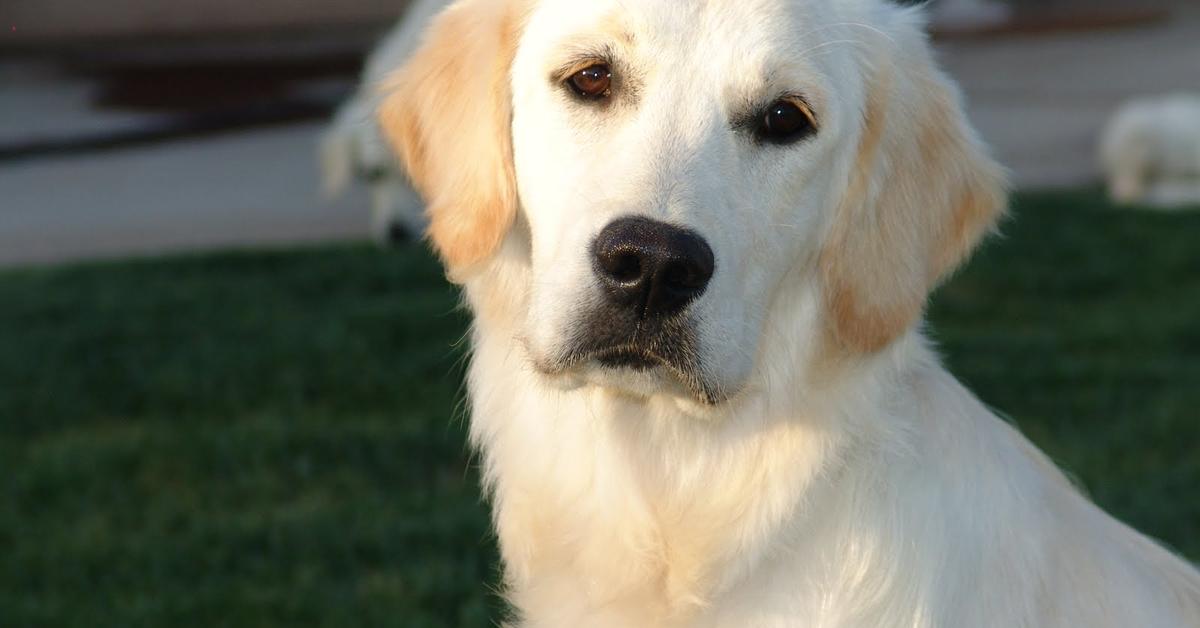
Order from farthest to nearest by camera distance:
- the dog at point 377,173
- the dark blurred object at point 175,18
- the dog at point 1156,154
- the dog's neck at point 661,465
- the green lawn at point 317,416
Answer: the dark blurred object at point 175,18, the dog at point 1156,154, the dog at point 377,173, the green lawn at point 317,416, the dog's neck at point 661,465

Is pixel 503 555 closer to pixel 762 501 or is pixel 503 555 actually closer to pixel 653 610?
pixel 653 610

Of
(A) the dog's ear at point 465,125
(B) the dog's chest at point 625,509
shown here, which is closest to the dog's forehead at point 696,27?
(A) the dog's ear at point 465,125

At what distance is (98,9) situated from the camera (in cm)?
1438

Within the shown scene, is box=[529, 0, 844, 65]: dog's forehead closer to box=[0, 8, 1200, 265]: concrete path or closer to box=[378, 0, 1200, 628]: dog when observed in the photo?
box=[378, 0, 1200, 628]: dog

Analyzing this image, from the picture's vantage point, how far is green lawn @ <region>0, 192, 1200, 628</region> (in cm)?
516

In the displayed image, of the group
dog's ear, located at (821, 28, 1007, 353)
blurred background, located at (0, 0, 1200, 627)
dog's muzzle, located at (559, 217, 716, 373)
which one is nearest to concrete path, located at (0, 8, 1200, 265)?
blurred background, located at (0, 0, 1200, 627)

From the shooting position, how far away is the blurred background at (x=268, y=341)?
5.32 metres

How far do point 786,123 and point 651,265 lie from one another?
1.61 ft

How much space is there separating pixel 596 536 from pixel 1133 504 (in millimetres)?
3430

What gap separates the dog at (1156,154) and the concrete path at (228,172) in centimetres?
61

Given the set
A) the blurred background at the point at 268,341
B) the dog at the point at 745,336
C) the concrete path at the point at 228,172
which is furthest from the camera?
the concrete path at the point at 228,172

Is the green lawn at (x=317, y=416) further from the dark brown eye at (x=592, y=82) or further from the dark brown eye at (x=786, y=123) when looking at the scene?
A: the dark brown eye at (x=786, y=123)

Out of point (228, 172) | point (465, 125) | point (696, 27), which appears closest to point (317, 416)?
point (465, 125)

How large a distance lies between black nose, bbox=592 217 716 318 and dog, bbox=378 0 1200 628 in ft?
0.11
